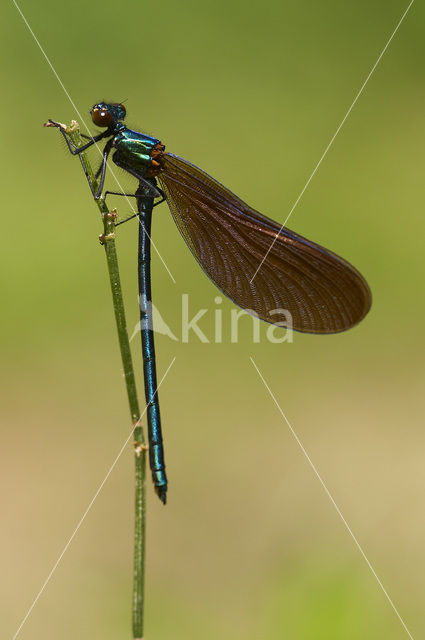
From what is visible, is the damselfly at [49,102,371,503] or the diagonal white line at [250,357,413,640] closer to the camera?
the damselfly at [49,102,371,503]

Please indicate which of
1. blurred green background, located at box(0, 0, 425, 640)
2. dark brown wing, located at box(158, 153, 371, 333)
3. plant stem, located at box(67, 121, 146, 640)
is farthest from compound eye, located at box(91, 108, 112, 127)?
blurred green background, located at box(0, 0, 425, 640)

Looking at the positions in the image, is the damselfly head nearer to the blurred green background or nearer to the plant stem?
the plant stem

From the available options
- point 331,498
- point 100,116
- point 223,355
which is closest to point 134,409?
point 100,116

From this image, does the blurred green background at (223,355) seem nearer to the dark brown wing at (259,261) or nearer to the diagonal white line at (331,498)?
the diagonal white line at (331,498)

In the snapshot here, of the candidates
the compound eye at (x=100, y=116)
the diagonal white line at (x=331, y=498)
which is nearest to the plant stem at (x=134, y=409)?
the compound eye at (x=100, y=116)

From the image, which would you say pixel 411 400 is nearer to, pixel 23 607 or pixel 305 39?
pixel 23 607

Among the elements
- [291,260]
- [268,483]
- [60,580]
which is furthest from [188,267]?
[291,260]
